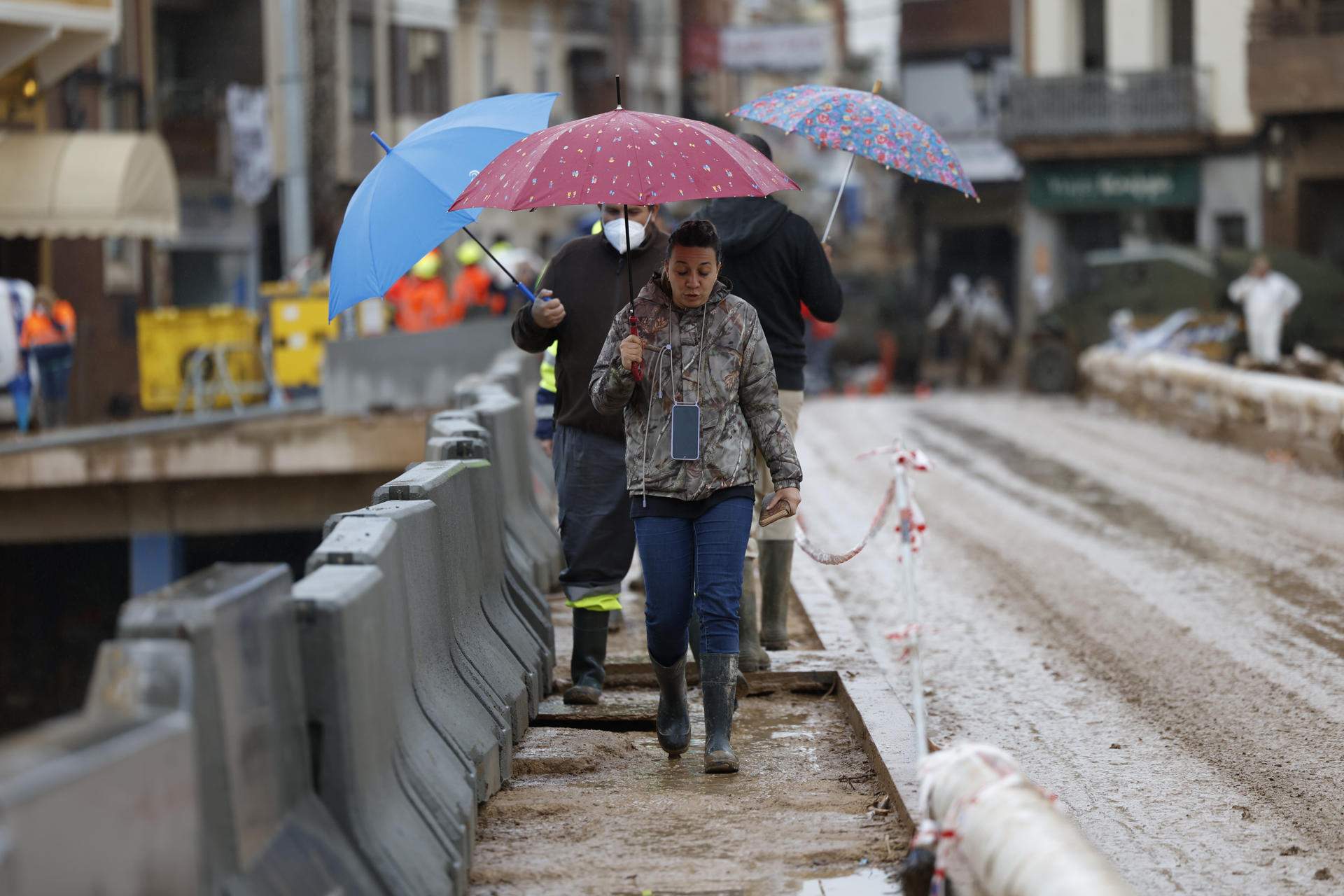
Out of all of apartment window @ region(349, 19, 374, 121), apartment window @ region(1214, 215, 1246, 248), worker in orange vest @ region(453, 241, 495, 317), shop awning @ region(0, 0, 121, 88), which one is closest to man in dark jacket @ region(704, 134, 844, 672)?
shop awning @ region(0, 0, 121, 88)

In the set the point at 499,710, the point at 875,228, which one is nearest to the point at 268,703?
the point at 499,710

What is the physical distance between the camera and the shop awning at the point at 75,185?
24000mm

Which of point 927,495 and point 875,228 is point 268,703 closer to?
point 927,495

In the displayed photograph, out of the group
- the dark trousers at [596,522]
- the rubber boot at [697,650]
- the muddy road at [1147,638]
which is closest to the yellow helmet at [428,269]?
the muddy road at [1147,638]

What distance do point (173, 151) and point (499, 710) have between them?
3296 centimetres

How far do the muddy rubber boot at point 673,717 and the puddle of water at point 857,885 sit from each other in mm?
1265

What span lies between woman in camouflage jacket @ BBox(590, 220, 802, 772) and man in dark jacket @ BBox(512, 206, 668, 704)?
0.75 m

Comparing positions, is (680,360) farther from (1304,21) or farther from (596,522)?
(1304,21)

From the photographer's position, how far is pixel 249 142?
34938 millimetres

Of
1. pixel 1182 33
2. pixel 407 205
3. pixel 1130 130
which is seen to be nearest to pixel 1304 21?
pixel 1130 130

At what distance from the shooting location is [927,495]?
1557 cm

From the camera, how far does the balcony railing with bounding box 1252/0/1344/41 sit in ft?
110

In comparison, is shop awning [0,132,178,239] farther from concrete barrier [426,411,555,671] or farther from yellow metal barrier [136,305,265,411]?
concrete barrier [426,411,555,671]

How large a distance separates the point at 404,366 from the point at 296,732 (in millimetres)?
19909
